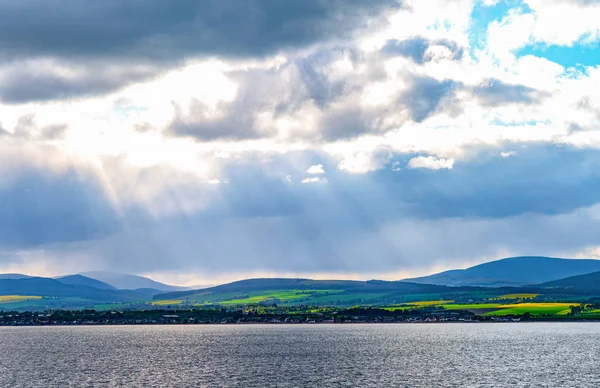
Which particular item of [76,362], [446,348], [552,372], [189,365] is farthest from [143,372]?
[446,348]

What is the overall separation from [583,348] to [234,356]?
8464cm

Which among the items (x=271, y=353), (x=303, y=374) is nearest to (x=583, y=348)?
(x=271, y=353)

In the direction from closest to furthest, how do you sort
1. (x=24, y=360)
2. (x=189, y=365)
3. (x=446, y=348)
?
(x=189, y=365) → (x=24, y=360) → (x=446, y=348)

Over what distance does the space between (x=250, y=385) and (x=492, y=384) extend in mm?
36367

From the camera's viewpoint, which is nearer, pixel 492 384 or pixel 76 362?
pixel 492 384

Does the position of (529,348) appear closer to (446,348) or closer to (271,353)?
(446,348)

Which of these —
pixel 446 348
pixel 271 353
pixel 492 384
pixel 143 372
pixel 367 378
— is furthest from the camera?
pixel 446 348

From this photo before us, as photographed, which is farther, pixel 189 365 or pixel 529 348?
pixel 529 348

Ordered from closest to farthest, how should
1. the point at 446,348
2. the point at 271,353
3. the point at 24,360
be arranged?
the point at 24,360
the point at 271,353
the point at 446,348

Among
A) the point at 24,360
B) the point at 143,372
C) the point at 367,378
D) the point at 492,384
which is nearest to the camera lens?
the point at 492,384

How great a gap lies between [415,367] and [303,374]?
80.8 ft

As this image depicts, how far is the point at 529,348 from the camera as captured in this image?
625 feet

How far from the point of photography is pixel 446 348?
648 ft

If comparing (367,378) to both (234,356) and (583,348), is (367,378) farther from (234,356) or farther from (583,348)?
(583,348)
